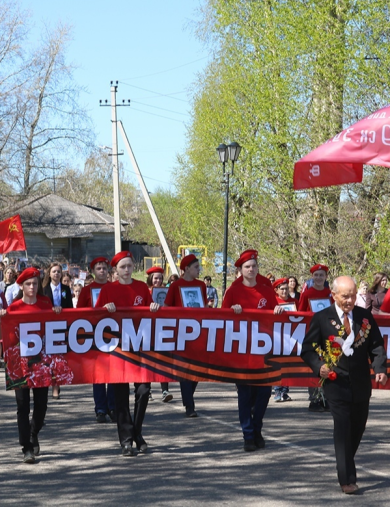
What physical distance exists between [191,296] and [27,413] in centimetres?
331

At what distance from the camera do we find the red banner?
30.1ft

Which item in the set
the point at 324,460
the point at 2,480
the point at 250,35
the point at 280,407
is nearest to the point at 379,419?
the point at 280,407

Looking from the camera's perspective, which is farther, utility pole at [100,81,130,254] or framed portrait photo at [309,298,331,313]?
utility pole at [100,81,130,254]

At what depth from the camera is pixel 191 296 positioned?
11289mm

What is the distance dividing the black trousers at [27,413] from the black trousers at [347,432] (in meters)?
3.13

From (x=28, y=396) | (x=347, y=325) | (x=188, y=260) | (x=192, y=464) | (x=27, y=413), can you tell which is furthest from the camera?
(x=188, y=260)

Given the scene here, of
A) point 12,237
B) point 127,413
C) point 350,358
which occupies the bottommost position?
point 127,413

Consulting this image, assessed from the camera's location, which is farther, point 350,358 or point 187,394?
point 187,394

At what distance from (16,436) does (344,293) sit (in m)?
4.59

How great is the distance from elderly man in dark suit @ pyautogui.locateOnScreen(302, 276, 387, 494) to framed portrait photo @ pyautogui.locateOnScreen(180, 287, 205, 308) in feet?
13.4

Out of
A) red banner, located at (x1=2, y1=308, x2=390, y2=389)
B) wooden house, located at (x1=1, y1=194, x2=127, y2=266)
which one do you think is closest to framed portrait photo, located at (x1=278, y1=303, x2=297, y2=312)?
red banner, located at (x1=2, y1=308, x2=390, y2=389)

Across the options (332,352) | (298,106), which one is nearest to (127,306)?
(332,352)

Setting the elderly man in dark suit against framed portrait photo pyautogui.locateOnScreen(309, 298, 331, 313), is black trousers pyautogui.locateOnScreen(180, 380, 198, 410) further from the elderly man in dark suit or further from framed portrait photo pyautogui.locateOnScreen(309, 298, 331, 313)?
the elderly man in dark suit

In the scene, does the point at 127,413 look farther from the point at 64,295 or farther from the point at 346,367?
the point at 64,295
